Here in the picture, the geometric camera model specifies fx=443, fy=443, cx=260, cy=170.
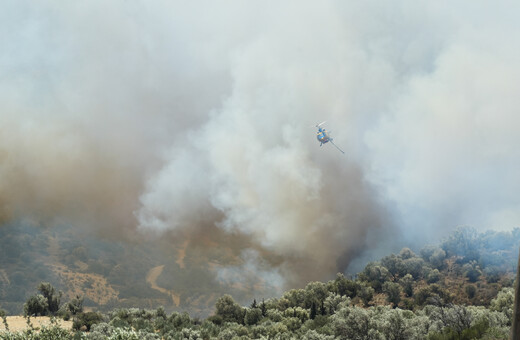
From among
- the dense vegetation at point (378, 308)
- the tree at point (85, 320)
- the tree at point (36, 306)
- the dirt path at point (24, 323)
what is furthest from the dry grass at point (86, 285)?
the tree at point (85, 320)

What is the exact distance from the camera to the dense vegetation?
58.1 metres

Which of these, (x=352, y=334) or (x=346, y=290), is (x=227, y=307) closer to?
(x=346, y=290)

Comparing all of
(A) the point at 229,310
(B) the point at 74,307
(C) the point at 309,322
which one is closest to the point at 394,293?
(C) the point at 309,322

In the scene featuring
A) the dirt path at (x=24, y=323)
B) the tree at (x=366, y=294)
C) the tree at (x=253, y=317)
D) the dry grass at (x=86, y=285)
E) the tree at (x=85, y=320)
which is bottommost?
the dirt path at (x=24, y=323)

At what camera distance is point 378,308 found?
80688 mm

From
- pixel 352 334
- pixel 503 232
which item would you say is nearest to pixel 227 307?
pixel 352 334

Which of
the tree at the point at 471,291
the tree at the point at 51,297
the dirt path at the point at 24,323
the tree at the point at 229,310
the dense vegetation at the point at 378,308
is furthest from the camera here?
the tree at the point at 471,291

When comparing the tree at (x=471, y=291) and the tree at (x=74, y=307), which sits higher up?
the tree at (x=471, y=291)

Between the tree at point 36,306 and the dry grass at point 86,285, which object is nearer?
the tree at point 36,306

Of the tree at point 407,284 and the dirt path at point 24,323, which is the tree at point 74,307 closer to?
the dirt path at point 24,323

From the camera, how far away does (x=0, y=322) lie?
7619 centimetres

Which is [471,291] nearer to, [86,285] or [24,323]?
[24,323]

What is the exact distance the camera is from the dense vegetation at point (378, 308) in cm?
5812

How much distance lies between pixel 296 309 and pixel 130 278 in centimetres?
6702
